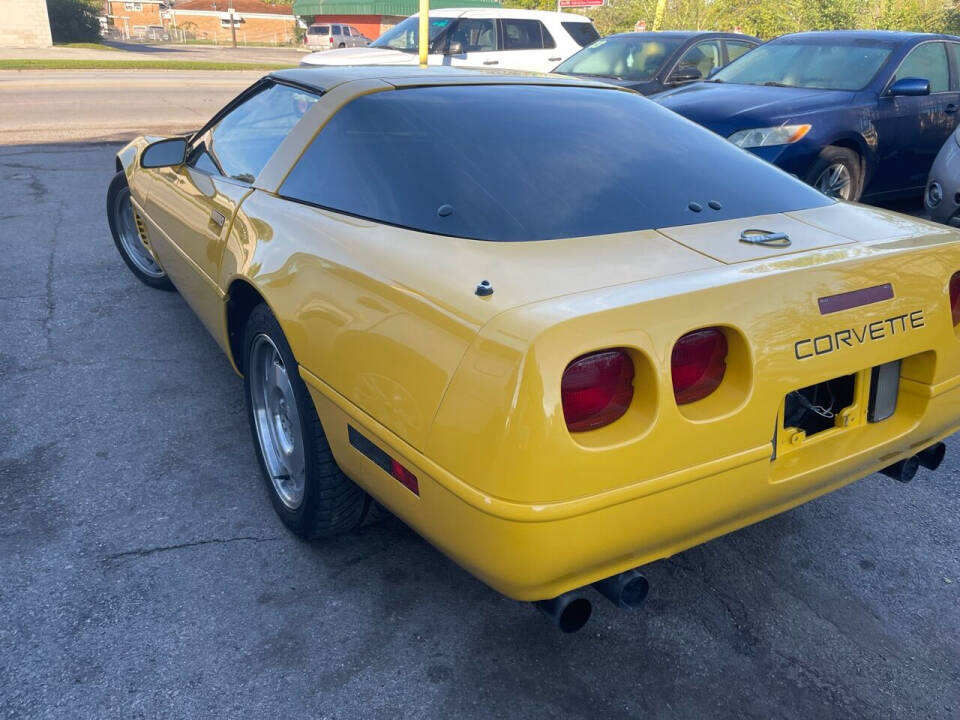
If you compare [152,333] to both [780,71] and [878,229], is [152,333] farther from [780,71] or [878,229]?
[780,71]

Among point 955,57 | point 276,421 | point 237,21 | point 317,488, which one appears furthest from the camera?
point 237,21

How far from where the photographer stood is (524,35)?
1330cm

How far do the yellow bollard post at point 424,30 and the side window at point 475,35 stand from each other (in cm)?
53

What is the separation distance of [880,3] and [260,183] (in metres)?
24.7

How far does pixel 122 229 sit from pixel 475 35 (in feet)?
29.9

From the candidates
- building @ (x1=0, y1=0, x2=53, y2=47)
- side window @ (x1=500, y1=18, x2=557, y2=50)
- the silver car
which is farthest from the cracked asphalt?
the silver car

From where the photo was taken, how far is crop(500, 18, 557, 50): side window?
13.1 meters

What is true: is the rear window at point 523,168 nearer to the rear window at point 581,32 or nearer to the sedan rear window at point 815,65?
the sedan rear window at point 815,65

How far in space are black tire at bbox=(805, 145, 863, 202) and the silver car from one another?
120 ft

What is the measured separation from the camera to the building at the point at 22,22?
31.8 m

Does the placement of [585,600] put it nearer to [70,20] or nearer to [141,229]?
[141,229]

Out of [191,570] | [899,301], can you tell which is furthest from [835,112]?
[191,570]

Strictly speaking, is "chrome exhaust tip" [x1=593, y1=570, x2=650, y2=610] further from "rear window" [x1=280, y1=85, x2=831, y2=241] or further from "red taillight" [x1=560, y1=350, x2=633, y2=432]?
"rear window" [x1=280, y1=85, x2=831, y2=241]

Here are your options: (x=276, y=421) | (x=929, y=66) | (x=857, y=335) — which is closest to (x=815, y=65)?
(x=929, y=66)
